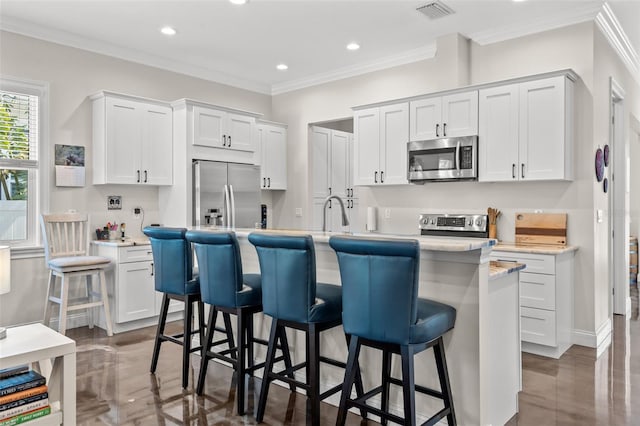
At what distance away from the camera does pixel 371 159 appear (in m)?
5.24

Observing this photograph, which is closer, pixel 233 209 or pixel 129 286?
pixel 129 286

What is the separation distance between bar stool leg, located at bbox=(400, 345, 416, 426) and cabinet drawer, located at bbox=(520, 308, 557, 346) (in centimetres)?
229

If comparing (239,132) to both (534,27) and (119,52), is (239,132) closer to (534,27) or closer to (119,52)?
(119,52)

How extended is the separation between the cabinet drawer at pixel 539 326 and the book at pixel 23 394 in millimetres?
3543

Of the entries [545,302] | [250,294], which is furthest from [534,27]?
[250,294]

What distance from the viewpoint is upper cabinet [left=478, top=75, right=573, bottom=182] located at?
3.98 metres

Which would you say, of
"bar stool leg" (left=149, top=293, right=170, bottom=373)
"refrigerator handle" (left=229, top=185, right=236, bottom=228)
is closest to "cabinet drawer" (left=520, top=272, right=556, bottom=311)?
"bar stool leg" (left=149, top=293, right=170, bottom=373)

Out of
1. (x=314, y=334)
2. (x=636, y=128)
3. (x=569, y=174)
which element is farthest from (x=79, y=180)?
(x=636, y=128)

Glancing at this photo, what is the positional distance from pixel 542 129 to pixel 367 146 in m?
1.87

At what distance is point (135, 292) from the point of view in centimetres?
468

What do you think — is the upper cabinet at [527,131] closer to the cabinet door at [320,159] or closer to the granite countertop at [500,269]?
the granite countertop at [500,269]

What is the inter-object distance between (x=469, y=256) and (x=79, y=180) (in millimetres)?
4151

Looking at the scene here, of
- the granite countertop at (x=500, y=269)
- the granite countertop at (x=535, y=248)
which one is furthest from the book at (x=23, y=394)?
the granite countertop at (x=535, y=248)

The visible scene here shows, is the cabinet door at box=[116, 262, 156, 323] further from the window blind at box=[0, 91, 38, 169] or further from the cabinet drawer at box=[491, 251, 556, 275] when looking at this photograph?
the cabinet drawer at box=[491, 251, 556, 275]
